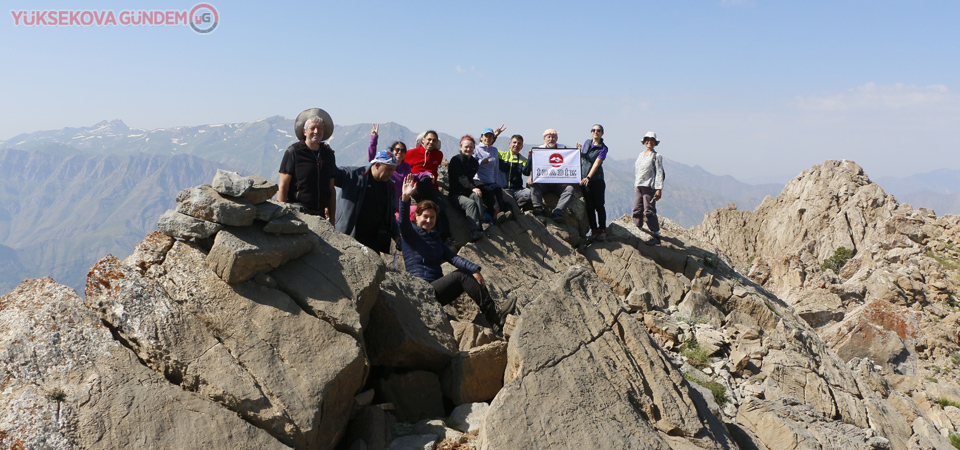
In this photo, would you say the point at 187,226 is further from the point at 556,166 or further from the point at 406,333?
the point at 556,166

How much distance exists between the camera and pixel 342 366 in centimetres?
674

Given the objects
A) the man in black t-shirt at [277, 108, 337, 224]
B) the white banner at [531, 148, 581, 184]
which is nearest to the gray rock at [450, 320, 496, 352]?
the man in black t-shirt at [277, 108, 337, 224]

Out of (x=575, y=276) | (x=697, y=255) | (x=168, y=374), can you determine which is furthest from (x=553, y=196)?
(x=168, y=374)

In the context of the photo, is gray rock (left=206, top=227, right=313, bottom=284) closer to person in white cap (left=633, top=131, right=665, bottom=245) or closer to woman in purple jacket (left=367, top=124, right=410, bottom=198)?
woman in purple jacket (left=367, top=124, right=410, bottom=198)

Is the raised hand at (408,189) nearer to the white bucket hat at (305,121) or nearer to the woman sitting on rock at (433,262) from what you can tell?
the woman sitting on rock at (433,262)

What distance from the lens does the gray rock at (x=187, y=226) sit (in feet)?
23.6

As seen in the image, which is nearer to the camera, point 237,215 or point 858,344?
point 237,215

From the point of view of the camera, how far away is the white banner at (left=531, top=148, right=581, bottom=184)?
18234 millimetres

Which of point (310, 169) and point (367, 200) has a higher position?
point (310, 169)

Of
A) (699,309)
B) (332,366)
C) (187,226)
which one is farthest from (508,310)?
(699,309)

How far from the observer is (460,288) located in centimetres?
1012

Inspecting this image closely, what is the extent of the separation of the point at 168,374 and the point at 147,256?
185 cm

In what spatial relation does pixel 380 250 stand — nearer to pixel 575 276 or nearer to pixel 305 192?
pixel 305 192

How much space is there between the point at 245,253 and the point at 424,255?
3730 millimetres
